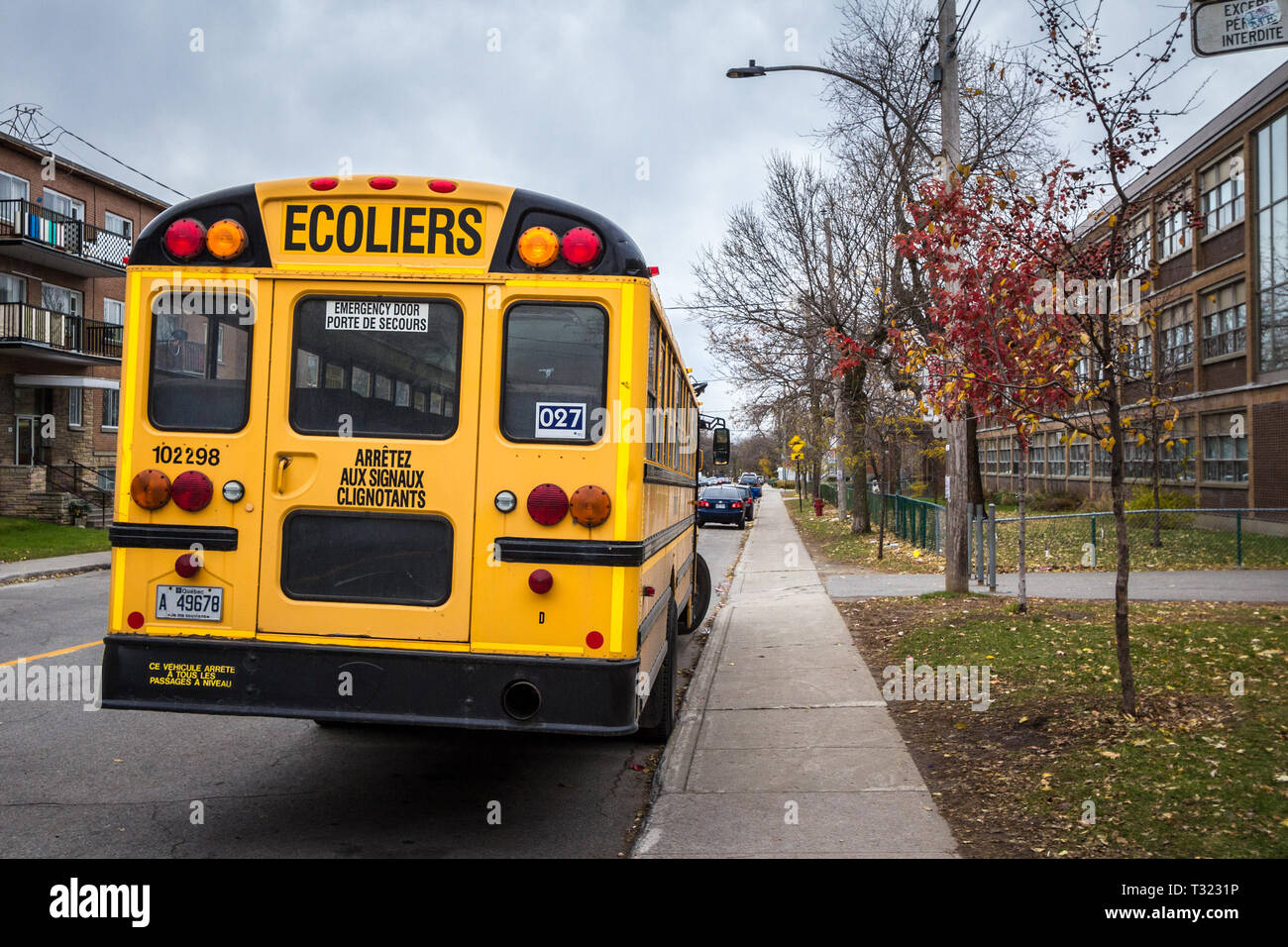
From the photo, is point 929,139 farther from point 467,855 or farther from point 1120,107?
point 467,855

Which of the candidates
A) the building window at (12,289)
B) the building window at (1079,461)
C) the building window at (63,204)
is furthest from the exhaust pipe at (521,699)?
the building window at (1079,461)

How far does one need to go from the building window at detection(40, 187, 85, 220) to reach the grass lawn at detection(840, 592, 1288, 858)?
27686mm

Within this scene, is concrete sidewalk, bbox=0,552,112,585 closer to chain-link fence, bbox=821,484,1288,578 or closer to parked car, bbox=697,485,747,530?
chain-link fence, bbox=821,484,1288,578

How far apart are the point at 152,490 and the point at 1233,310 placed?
28539mm

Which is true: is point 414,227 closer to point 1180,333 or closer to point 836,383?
point 836,383

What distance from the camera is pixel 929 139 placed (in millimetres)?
21750

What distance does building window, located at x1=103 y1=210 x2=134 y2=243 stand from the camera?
100 feet

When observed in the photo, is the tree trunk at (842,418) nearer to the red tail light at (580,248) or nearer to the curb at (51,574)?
the curb at (51,574)

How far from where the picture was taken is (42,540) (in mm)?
21844

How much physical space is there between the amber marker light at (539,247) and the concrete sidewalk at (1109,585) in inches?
353

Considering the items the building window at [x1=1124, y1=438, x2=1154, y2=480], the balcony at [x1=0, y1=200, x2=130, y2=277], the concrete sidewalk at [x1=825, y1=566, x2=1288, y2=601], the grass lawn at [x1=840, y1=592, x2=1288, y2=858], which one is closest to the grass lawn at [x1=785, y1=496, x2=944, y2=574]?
the concrete sidewalk at [x1=825, y1=566, x2=1288, y2=601]

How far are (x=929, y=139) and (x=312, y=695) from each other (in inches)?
805

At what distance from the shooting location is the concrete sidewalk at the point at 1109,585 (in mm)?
12578
